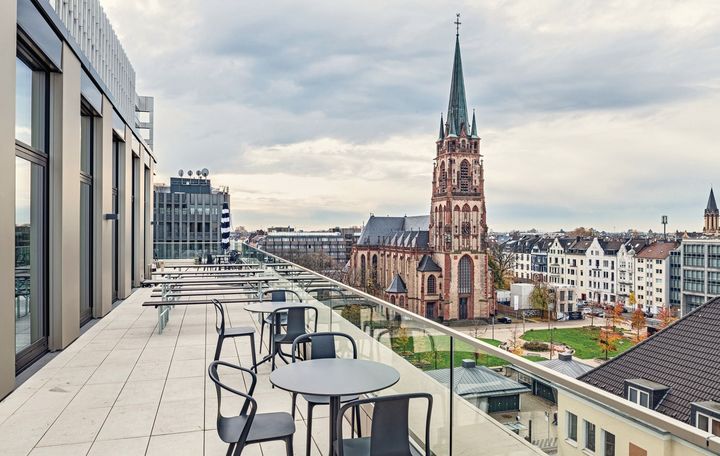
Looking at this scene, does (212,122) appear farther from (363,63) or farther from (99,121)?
(99,121)

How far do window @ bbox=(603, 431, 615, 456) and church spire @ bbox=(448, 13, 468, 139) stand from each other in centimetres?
6900

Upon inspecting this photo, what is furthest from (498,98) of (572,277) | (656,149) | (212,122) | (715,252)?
(212,122)

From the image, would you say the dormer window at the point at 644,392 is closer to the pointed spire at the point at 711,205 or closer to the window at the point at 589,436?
the window at the point at 589,436

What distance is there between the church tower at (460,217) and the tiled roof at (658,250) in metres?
21.0

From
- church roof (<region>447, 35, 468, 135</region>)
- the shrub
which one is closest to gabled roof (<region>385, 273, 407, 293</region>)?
the shrub

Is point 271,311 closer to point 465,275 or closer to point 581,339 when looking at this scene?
point 581,339

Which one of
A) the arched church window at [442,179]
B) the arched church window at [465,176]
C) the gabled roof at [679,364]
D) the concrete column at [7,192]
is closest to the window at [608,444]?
the concrete column at [7,192]

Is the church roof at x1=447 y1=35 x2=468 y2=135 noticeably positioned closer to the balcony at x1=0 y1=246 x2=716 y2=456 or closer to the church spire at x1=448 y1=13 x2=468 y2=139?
the church spire at x1=448 y1=13 x2=468 y2=139

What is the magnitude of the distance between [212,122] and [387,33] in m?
13.6

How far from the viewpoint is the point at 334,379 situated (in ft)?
9.57

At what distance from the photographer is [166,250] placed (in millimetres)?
24109

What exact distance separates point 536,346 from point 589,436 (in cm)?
4820

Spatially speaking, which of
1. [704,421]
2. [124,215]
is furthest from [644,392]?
[124,215]

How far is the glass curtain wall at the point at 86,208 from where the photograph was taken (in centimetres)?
838
